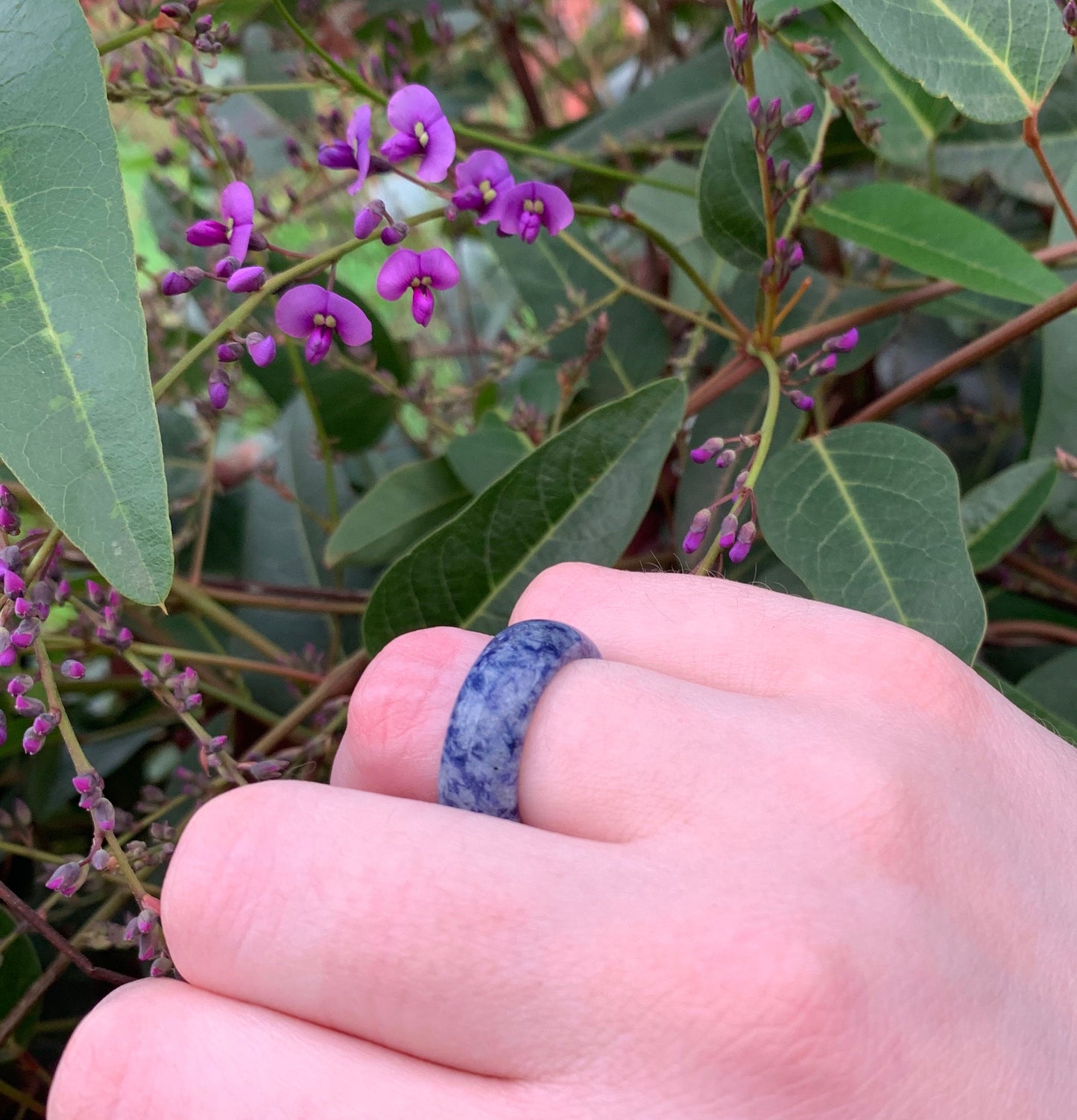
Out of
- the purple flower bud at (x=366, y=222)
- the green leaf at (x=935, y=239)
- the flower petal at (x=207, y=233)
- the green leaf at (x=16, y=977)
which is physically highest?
the flower petal at (x=207, y=233)

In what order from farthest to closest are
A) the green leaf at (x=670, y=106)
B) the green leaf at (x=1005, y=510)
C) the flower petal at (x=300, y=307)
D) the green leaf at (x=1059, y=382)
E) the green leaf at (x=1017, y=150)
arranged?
the green leaf at (x=670, y=106)
the green leaf at (x=1017, y=150)
the green leaf at (x=1059, y=382)
the green leaf at (x=1005, y=510)
the flower petal at (x=300, y=307)

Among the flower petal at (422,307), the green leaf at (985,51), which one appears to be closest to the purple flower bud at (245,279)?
the flower petal at (422,307)

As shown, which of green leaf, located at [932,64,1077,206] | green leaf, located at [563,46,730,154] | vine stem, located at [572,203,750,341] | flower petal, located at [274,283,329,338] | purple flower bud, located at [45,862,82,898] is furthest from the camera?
green leaf, located at [563,46,730,154]

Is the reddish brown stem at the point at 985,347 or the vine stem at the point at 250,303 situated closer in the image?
the vine stem at the point at 250,303

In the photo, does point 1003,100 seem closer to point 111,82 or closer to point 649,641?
point 649,641

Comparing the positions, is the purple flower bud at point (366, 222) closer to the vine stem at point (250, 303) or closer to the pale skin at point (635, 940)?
the vine stem at point (250, 303)

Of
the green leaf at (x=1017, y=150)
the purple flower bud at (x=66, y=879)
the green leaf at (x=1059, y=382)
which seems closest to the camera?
the purple flower bud at (x=66, y=879)

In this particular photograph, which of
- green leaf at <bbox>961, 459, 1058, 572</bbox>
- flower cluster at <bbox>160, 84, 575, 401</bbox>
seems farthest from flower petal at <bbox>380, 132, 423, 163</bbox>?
green leaf at <bbox>961, 459, 1058, 572</bbox>

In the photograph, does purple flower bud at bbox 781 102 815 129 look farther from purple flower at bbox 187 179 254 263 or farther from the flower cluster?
purple flower at bbox 187 179 254 263
